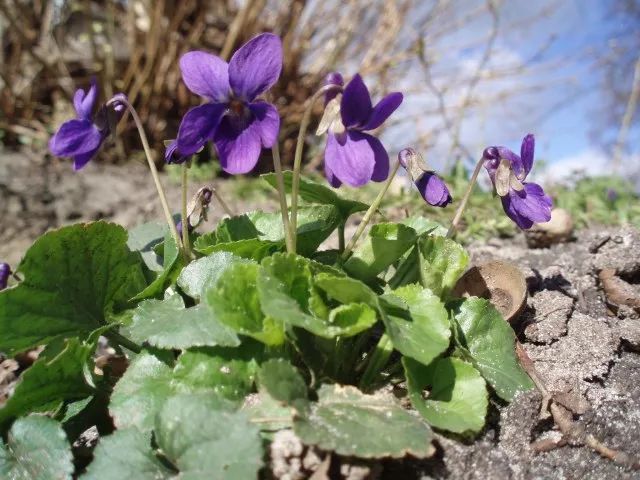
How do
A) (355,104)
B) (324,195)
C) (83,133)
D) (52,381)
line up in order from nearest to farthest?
1. (355,104)
2. (52,381)
3. (83,133)
4. (324,195)

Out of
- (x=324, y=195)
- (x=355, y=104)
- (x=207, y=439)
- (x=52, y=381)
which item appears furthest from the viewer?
(x=324, y=195)

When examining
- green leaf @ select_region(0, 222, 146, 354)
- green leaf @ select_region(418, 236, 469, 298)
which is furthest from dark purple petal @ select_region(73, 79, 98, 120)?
green leaf @ select_region(418, 236, 469, 298)

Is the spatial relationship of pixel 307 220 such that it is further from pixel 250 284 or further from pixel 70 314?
pixel 70 314

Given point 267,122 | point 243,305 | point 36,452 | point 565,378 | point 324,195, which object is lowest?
point 36,452

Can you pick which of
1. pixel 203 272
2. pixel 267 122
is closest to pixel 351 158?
pixel 267 122

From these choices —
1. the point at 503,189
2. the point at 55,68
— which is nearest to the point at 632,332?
the point at 503,189

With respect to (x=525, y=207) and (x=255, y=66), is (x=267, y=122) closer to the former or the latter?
(x=255, y=66)

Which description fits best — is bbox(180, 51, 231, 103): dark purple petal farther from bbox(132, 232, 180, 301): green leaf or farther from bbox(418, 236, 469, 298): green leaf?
bbox(418, 236, 469, 298): green leaf

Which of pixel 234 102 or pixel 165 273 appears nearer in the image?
pixel 234 102
